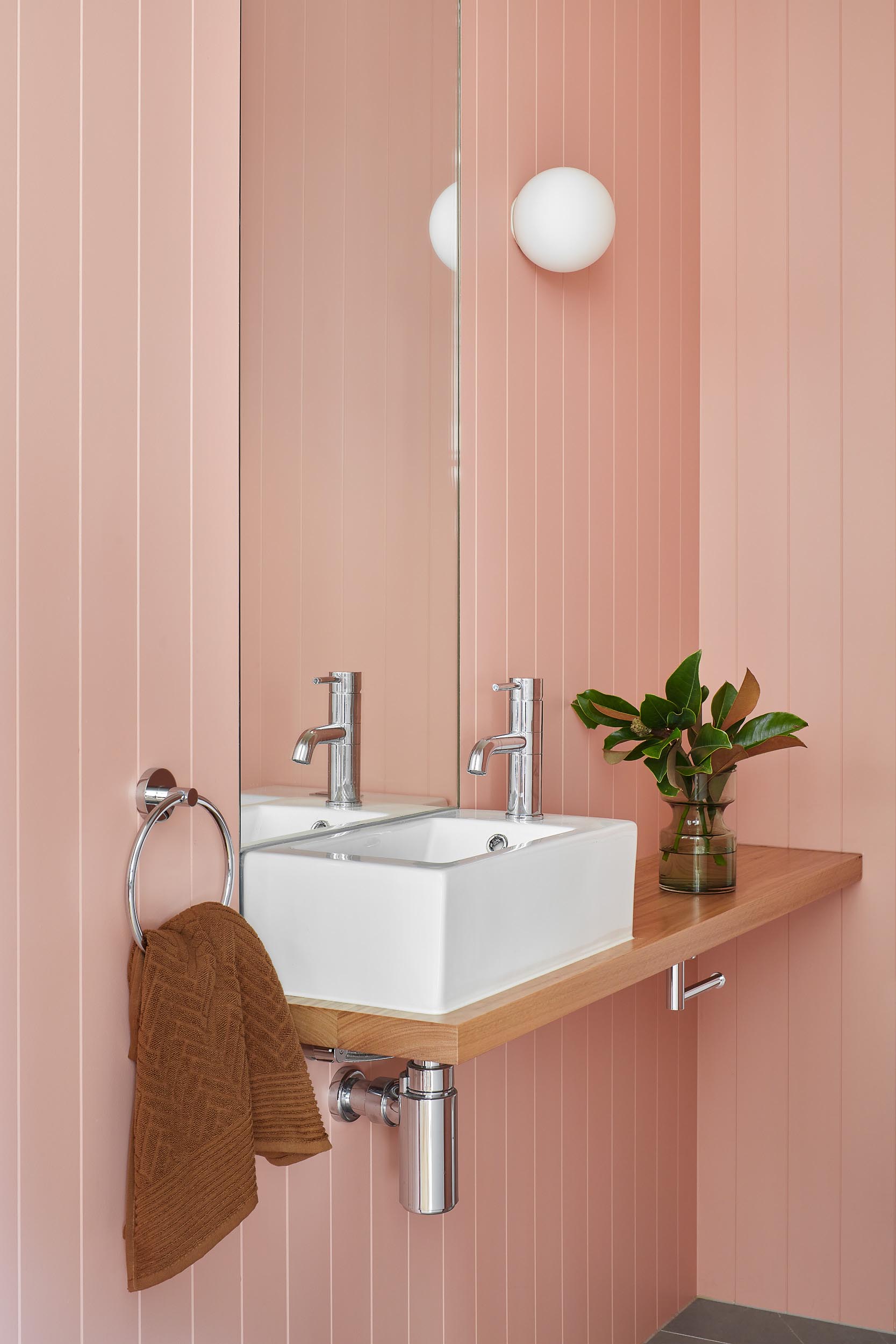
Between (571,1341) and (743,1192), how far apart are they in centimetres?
55

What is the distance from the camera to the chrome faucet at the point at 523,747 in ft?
5.31

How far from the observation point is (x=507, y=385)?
180 centimetres

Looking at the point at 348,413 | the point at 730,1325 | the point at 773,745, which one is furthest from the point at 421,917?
the point at 730,1325

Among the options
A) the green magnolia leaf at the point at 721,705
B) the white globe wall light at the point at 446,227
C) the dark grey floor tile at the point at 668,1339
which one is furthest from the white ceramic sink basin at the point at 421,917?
the dark grey floor tile at the point at 668,1339

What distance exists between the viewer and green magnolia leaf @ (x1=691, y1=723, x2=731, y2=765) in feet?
5.93

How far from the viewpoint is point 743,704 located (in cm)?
196

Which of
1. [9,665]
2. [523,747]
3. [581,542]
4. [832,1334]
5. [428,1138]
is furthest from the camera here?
[832,1334]

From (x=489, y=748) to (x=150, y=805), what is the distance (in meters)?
0.55

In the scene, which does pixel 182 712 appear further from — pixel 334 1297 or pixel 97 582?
pixel 334 1297

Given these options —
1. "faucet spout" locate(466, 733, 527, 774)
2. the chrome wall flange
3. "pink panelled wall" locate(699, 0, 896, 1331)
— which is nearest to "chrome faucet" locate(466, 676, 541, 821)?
"faucet spout" locate(466, 733, 527, 774)

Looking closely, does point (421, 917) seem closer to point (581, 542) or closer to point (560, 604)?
point (560, 604)

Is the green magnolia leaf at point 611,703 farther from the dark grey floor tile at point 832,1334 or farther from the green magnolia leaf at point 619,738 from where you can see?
the dark grey floor tile at point 832,1334

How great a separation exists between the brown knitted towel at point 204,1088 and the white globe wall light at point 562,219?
1.12 m

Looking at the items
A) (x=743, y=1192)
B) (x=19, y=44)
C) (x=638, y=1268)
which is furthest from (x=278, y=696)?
(x=743, y=1192)
